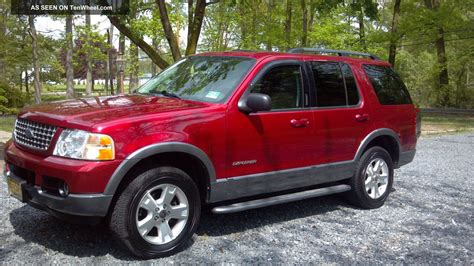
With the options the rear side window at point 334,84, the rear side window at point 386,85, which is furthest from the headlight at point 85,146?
the rear side window at point 386,85

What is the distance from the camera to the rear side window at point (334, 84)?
554cm

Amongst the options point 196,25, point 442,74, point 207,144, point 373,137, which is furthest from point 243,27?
point 207,144

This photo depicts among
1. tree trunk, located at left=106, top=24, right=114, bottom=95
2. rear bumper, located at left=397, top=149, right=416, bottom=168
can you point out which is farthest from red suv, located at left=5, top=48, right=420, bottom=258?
tree trunk, located at left=106, top=24, right=114, bottom=95

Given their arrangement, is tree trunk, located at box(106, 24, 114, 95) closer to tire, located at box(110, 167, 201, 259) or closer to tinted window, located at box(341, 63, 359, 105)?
tinted window, located at box(341, 63, 359, 105)

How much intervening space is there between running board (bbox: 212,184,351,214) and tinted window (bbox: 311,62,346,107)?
38.5 inches

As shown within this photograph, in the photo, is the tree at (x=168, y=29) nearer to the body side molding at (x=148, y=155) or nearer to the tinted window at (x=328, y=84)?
the tinted window at (x=328, y=84)

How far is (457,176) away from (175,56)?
6770 millimetres

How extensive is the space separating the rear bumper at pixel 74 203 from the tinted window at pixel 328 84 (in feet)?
8.77

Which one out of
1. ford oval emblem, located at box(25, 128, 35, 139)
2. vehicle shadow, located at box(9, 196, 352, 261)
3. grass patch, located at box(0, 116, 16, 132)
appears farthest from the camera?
grass patch, located at box(0, 116, 16, 132)

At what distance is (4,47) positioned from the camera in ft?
94.8

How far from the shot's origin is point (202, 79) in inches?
203

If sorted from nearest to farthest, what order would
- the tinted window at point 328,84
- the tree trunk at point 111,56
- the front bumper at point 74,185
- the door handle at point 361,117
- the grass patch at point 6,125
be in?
the front bumper at point 74,185 < the tinted window at point 328,84 < the door handle at point 361,117 < the grass patch at point 6,125 < the tree trunk at point 111,56

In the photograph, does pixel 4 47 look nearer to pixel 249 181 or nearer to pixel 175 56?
pixel 175 56

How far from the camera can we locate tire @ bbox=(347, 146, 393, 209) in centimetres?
596
